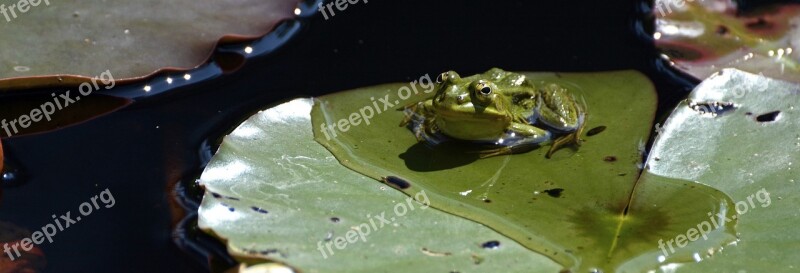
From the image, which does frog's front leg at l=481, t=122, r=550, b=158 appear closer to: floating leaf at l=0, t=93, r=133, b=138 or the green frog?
the green frog

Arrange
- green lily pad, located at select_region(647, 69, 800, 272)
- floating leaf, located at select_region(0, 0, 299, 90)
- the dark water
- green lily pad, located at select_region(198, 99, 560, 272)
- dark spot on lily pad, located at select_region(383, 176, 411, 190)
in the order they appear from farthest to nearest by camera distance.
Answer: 1. floating leaf, located at select_region(0, 0, 299, 90)
2. the dark water
3. dark spot on lily pad, located at select_region(383, 176, 411, 190)
4. green lily pad, located at select_region(647, 69, 800, 272)
5. green lily pad, located at select_region(198, 99, 560, 272)

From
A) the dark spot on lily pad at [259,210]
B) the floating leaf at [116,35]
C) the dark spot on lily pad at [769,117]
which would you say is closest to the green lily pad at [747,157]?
the dark spot on lily pad at [769,117]

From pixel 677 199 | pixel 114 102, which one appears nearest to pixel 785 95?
pixel 677 199

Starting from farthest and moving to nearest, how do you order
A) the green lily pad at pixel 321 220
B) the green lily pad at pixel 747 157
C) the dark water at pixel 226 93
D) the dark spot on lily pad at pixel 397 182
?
the dark water at pixel 226 93
the dark spot on lily pad at pixel 397 182
the green lily pad at pixel 747 157
the green lily pad at pixel 321 220

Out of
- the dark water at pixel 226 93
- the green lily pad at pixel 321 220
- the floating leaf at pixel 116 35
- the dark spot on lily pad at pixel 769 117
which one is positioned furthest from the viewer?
the floating leaf at pixel 116 35

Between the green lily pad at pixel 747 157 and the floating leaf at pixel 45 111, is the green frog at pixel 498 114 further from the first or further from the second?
the floating leaf at pixel 45 111

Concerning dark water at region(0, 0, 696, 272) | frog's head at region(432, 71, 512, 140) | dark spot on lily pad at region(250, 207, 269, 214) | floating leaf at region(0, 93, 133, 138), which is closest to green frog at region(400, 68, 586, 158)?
frog's head at region(432, 71, 512, 140)

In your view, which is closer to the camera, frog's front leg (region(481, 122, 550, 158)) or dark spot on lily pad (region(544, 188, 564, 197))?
dark spot on lily pad (region(544, 188, 564, 197))
